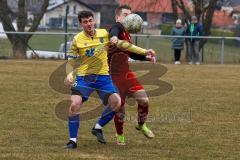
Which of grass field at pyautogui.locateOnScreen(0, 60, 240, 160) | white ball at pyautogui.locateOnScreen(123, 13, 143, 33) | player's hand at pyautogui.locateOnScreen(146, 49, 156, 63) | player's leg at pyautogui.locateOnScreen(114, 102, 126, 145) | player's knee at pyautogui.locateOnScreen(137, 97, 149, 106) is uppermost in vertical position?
white ball at pyautogui.locateOnScreen(123, 13, 143, 33)

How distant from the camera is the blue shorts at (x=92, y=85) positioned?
7934 millimetres

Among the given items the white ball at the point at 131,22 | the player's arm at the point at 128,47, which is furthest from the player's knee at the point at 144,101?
the white ball at the point at 131,22

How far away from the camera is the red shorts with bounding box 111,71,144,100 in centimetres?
848

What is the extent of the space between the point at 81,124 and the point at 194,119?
6.24ft

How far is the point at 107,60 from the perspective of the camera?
820cm

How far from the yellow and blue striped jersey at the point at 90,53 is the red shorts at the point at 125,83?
453 mm

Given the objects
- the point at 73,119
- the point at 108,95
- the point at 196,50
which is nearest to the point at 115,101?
the point at 108,95

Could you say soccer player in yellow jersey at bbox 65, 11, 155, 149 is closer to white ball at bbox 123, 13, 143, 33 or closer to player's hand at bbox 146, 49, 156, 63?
player's hand at bbox 146, 49, 156, 63

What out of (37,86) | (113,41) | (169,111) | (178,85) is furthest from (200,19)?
(113,41)

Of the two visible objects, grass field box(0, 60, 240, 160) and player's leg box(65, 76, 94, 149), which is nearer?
grass field box(0, 60, 240, 160)

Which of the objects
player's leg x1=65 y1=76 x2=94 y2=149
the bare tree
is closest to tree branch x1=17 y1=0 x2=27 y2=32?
the bare tree

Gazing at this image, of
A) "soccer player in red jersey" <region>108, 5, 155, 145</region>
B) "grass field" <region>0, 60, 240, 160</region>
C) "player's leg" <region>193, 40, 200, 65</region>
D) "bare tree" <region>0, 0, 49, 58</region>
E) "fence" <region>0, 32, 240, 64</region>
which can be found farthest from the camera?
"bare tree" <region>0, 0, 49, 58</region>

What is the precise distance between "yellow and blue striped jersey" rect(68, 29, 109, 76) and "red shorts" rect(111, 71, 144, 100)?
17.8 inches

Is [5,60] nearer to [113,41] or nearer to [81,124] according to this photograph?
[81,124]
